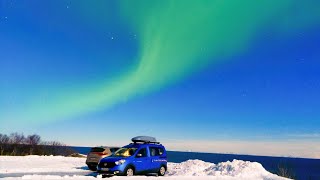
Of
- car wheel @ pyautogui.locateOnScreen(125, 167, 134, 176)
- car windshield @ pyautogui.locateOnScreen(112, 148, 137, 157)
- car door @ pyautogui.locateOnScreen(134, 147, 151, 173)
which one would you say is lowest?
car wheel @ pyautogui.locateOnScreen(125, 167, 134, 176)

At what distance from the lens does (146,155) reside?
21750mm

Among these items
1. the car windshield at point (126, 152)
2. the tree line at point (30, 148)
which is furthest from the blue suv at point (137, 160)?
the tree line at point (30, 148)

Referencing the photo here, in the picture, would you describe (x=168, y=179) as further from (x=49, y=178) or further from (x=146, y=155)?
(x=49, y=178)

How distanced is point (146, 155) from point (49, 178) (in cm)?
617

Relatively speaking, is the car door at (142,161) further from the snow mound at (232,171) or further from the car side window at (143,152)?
the snow mound at (232,171)

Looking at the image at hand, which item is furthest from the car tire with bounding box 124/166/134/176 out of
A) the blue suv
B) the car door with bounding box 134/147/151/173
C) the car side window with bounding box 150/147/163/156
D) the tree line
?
the tree line

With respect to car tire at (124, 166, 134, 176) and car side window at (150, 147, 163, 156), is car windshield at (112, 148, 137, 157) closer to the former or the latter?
car tire at (124, 166, 134, 176)

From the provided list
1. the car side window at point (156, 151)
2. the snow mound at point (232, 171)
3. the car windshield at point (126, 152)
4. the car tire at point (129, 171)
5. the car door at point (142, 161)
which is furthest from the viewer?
the snow mound at point (232, 171)

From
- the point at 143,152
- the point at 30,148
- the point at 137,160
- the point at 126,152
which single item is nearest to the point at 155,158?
the point at 143,152

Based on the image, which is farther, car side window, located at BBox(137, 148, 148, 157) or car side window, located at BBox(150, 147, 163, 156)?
car side window, located at BBox(150, 147, 163, 156)

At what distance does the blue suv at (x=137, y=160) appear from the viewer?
20.2 metres

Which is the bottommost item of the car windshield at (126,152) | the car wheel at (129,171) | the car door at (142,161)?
the car wheel at (129,171)

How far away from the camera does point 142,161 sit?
21.3 meters

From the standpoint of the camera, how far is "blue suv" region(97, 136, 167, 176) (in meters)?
20.2
